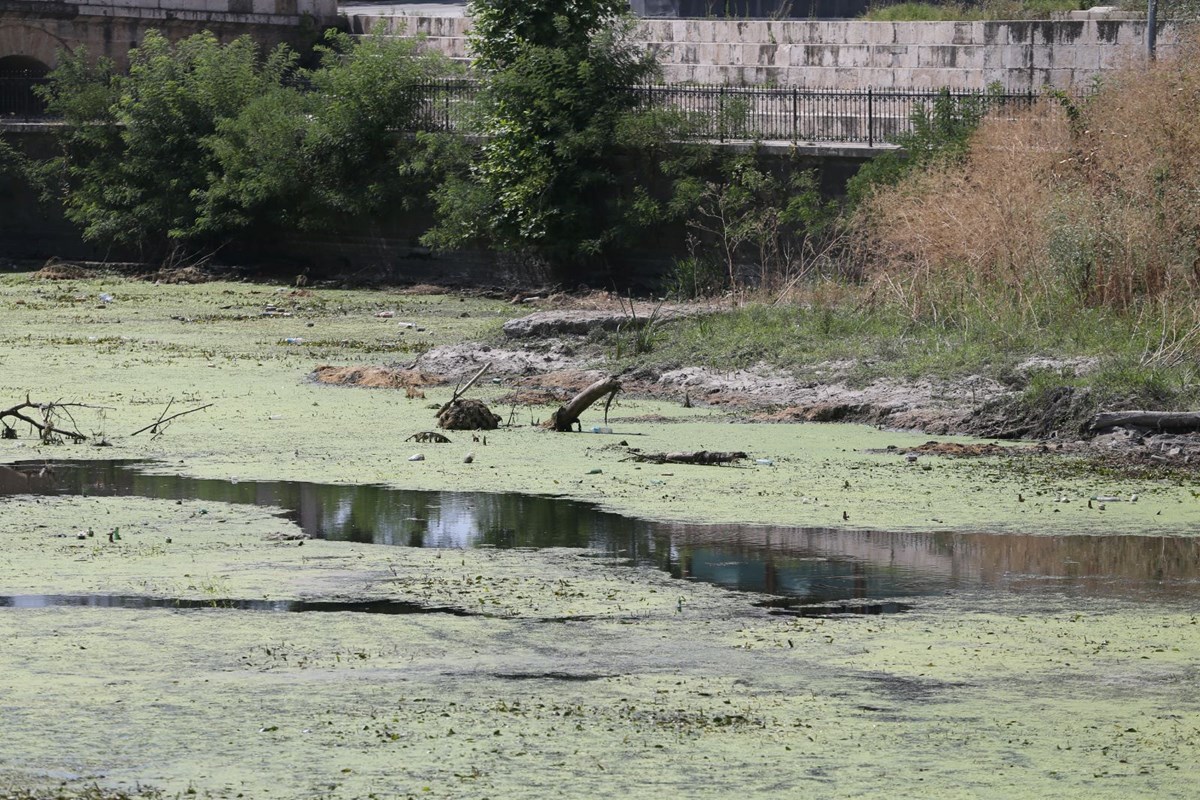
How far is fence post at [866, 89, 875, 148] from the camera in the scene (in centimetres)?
2238

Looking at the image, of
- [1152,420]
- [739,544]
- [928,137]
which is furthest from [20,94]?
[739,544]

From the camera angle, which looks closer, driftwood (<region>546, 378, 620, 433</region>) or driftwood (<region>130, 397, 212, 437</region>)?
driftwood (<region>130, 397, 212, 437</region>)

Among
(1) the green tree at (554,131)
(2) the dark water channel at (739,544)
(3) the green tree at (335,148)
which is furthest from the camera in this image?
(3) the green tree at (335,148)

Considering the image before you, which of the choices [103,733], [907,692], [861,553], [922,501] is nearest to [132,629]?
[103,733]

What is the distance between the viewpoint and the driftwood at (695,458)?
11562 millimetres

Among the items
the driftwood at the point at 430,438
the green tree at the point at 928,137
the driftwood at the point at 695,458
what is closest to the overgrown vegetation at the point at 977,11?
the green tree at the point at 928,137

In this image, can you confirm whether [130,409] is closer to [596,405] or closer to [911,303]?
[596,405]

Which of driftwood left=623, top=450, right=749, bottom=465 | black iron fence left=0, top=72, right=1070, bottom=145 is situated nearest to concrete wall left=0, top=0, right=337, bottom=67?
black iron fence left=0, top=72, right=1070, bottom=145

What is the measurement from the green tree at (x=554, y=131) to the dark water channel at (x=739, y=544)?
42.6 feet

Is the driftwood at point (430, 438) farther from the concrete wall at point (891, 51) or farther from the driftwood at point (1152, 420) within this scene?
the concrete wall at point (891, 51)

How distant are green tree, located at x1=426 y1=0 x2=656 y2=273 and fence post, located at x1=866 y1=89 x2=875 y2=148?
285 centimetres

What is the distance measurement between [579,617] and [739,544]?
1833 mm

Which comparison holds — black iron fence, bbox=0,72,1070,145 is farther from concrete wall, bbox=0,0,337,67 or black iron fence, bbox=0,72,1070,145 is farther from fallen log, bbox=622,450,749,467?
fallen log, bbox=622,450,749,467

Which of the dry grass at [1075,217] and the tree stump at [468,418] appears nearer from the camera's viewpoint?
the tree stump at [468,418]
